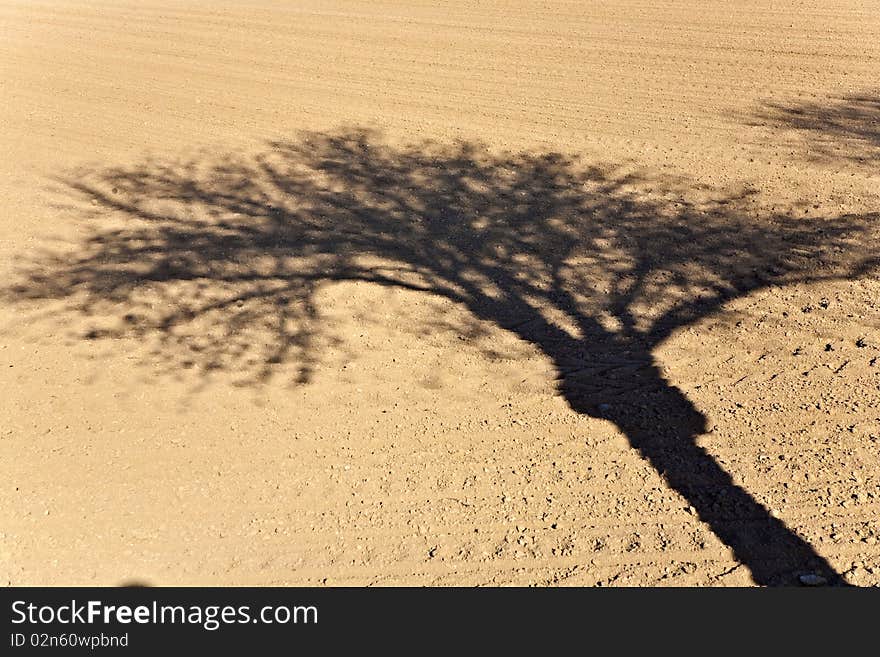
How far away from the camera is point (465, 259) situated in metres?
9.02

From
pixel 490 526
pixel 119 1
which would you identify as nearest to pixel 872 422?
pixel 490 526

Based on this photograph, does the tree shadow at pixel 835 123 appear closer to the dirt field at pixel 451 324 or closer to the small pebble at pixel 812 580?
the dirt field at pixel 451 324

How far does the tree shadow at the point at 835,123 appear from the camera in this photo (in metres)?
10.9

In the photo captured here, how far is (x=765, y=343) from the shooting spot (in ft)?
24.9

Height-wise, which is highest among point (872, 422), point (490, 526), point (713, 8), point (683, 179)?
point (713, 8)

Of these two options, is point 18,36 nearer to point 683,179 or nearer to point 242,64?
point 242,64

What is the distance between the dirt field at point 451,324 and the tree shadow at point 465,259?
4 cm

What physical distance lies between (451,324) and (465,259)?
123 centimetres

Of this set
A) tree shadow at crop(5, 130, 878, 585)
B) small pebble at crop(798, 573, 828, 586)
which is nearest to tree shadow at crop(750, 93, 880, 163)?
tree shadow at crop(5, 130, 878, 585)

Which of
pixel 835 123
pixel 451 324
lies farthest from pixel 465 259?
pixel 835 123

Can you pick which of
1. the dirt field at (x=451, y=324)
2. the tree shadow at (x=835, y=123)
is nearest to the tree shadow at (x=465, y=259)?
the dirt field at (x=451, y=324)

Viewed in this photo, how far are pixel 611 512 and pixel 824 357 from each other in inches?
105

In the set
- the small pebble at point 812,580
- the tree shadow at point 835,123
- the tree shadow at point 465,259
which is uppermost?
the tree shadow at point 835,123

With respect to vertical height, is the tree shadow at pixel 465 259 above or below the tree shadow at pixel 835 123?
below
